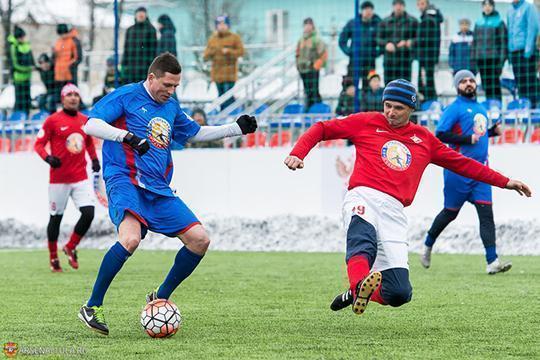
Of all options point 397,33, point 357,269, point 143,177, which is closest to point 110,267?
point 143,177

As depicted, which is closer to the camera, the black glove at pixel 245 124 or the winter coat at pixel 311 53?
the black glove at pixel 245 124

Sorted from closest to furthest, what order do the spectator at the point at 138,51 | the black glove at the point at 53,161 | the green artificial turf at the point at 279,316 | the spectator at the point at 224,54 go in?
the green artificial turf at the point at 279,316 → the black glove at the point at 53,161 → the spectator at the point at 138,51 → the spectator at the point at 224,54

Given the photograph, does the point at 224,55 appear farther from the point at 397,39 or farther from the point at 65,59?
the point at 397,39

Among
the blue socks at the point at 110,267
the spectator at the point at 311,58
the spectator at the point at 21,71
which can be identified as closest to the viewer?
the blue socks at the point at 110,267

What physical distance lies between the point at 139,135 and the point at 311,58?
1098cm

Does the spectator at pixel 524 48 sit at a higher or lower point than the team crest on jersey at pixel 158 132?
higher

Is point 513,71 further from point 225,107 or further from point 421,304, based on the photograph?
point 421,304

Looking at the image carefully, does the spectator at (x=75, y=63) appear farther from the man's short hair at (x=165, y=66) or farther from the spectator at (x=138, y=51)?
the man's short hair at (x=165, y=66)

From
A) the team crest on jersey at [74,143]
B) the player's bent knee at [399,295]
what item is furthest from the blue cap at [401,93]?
the team crest on jersey at [74,143]

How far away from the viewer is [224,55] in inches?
803

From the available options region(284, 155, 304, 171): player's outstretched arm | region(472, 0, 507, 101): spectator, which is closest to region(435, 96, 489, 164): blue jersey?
region(472, 0, 507, 101): spectator

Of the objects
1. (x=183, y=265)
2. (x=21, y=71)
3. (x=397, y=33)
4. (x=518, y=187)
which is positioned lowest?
(x=183, y=265)

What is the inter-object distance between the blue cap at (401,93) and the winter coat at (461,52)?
9567 millimetres

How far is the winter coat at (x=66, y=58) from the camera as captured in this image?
68.6 feet
